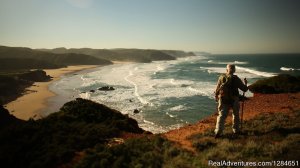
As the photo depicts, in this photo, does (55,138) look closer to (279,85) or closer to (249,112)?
(249,112)

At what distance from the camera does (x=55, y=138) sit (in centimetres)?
912

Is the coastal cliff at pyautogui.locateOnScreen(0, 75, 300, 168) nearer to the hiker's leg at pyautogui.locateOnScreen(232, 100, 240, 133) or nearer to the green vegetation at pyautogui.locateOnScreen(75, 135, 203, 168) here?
the green vegetation at pyautogui.locateOnScreen(75, 135, 203, 168)

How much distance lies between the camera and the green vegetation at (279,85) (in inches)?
784

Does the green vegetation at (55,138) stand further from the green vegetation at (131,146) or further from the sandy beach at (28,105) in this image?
the sandy beach at (28,105)

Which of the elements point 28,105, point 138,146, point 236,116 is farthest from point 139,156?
point 28,105

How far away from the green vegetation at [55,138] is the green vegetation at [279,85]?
43.4 feet

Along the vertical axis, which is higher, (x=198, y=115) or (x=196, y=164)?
(x=196, y=164)

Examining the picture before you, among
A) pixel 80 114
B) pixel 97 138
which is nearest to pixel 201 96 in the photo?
pixel 80 114

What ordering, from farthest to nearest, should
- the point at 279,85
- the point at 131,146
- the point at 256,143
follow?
the point at 279,85 → the point at 131,146 → the point at 256,143

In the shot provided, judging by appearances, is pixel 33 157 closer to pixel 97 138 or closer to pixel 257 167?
pixel 97 138

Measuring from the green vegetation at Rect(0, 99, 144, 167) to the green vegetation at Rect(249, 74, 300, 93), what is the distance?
1324 cm

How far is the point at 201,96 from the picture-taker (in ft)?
98.9

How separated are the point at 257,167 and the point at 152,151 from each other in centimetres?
292

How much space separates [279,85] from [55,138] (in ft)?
60.3
